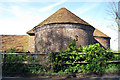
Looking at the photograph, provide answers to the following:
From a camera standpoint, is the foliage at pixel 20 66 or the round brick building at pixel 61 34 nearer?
the foliage at pixel 20 66

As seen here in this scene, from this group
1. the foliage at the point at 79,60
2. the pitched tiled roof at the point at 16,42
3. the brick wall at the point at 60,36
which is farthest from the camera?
the pitched tiled roof at the point at 16,42

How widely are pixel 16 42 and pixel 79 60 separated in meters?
17.7

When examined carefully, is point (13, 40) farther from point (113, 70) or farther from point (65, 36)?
point (113, 70)

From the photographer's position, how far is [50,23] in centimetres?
1556

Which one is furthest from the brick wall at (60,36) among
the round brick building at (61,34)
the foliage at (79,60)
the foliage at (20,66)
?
the foliage at (79,60)

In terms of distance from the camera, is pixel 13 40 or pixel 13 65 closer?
pixel 13 65

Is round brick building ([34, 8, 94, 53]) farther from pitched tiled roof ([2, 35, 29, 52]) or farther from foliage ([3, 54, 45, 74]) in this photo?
pitched tiled roof ([2, 35, 29, 52])

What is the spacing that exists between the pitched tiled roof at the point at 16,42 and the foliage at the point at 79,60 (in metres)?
13.9

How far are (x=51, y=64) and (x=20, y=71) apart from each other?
Result: 7.72ft

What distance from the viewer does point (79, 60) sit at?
9.09 m

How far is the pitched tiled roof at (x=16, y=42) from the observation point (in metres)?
21.4

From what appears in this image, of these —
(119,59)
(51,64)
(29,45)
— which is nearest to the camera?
(51,64)

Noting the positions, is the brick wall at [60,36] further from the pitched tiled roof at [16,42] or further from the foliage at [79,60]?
the pitched tiled roof at [16,42]

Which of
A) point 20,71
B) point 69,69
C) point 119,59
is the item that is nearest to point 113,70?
point 119,59
